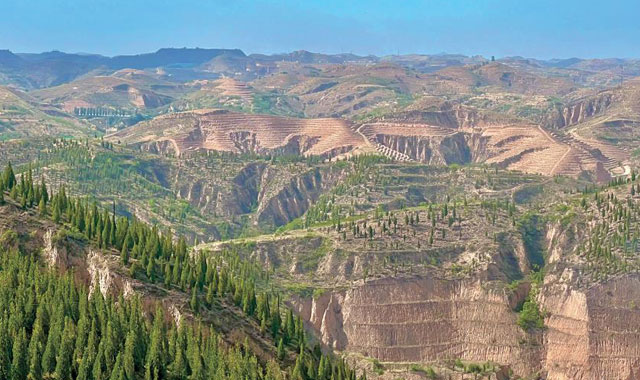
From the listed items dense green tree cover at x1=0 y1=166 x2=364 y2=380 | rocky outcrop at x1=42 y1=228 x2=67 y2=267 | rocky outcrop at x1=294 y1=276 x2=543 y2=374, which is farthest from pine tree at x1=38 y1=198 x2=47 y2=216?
rocky outcrop at x1=294 y1=276 x2=543 y2=374

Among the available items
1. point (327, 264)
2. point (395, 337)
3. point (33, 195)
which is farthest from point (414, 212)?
point (33, 195)

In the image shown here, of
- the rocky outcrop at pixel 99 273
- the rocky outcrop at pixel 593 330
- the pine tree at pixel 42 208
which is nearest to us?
the rocky outcrop at pixel 99 273

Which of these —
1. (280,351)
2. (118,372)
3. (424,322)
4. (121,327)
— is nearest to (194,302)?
(280,351)

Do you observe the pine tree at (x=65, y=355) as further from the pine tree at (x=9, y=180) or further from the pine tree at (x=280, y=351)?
the pine tree at (x=9, y=180)

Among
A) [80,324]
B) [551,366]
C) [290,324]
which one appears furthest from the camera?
[551,366]

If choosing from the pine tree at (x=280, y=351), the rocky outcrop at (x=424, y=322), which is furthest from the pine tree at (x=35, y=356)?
the rocky outcrop at (x=424, y=322)

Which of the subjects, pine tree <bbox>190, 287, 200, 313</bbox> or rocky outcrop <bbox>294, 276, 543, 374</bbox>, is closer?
pine tree <bbox>190, 287, 200, 313</bbox>

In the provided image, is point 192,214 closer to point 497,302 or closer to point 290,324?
point 497,302

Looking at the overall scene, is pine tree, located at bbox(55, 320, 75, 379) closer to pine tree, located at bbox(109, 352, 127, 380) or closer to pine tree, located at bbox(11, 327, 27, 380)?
pine tree, located at bbox(11, 327, 27, 380)

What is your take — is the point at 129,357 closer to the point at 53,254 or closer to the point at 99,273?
the point at 99,273

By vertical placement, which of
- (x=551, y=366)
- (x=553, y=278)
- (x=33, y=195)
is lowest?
(x=551, y=366)

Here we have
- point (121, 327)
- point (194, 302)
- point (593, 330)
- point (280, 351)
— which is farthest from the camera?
point (593, 330)
